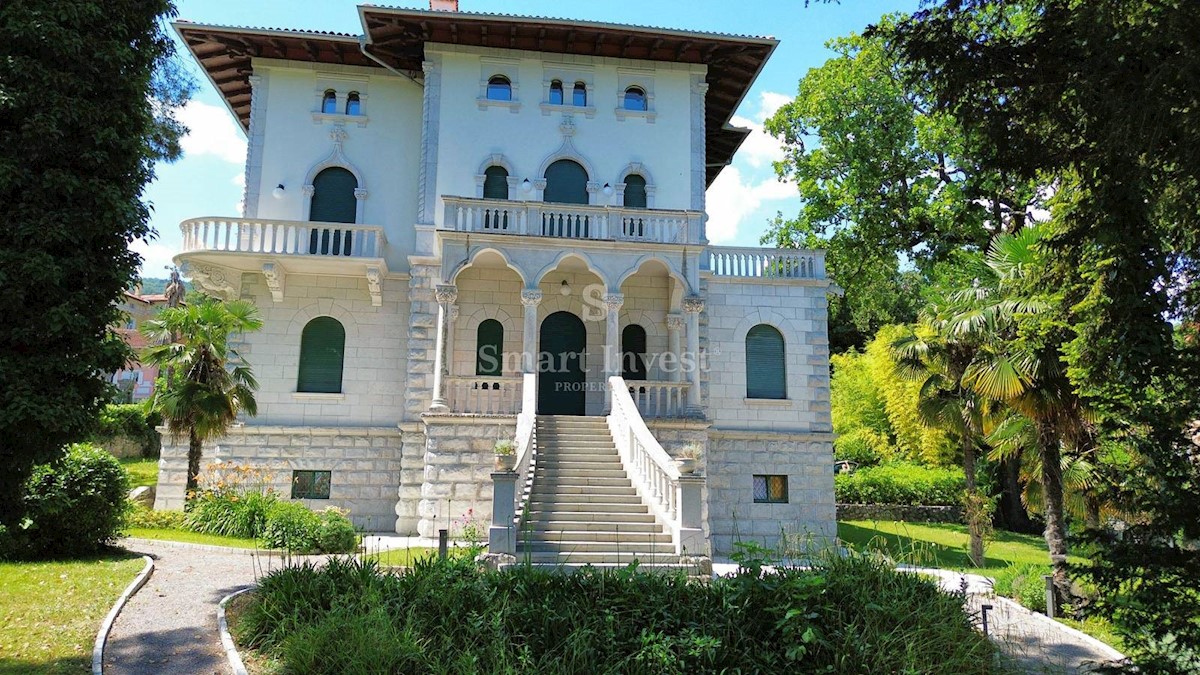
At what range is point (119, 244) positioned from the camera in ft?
29.1

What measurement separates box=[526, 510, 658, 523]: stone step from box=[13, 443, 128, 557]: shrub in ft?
21.8

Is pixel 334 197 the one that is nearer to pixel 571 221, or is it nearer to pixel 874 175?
pixel 571 221

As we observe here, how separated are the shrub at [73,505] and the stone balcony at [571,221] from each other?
900cm

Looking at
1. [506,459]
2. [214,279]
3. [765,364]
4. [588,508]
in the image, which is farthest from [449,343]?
[765,364]

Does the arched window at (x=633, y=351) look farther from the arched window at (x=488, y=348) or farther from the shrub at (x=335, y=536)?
the shrub at (x=335, y=536)

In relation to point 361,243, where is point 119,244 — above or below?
below

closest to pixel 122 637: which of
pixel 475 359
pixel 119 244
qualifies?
pixel 119 244

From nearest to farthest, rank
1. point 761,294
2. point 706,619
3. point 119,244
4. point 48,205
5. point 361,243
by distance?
point 706,619
point 48,205
point 119,244
point 361,243
point 761,294

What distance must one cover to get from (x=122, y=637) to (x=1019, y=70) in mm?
10873

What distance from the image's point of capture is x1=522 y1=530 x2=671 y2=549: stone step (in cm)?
1301

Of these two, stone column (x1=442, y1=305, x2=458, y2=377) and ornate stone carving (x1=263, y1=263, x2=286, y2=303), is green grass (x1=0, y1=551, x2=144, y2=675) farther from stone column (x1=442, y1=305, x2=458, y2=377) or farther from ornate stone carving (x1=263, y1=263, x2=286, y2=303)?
ornate stone carving (x1=263, y1=263, x2=286, y2=303)

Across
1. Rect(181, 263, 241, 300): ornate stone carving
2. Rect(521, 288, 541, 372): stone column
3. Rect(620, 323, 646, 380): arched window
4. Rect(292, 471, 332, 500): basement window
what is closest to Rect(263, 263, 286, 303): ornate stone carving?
Rect(181, 263, 241, 300): ornate stone carving

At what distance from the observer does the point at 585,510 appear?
14.1 metres

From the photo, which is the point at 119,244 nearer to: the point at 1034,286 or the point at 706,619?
the point at 706,619
